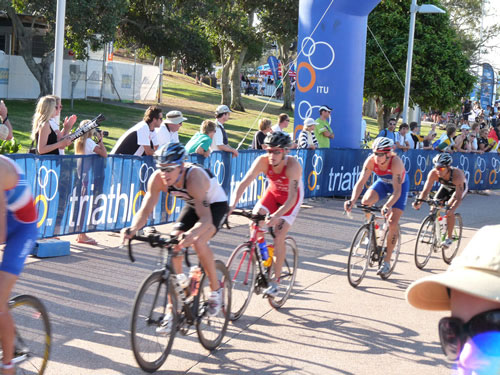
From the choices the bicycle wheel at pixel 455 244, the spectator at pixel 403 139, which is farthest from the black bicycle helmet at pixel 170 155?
the spectator at pixel 403 139

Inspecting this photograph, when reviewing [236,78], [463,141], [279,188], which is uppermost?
[236,78]

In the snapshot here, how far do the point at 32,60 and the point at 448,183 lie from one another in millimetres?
22206

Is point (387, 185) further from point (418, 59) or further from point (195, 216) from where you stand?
point (418, 59)

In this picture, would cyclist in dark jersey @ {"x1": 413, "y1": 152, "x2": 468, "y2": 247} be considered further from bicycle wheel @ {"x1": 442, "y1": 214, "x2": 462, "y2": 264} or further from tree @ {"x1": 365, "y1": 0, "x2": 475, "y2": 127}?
tree @ {"x1": 365, "y1": 0, "x2": 475, "y2": 127}

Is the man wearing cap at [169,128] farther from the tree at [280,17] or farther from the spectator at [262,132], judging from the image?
the tree at [280,17]

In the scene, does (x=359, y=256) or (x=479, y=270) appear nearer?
(x=479, y=270)

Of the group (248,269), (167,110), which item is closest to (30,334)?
(248,269)

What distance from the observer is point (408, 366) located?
21.5ft

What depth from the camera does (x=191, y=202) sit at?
6.34 meters

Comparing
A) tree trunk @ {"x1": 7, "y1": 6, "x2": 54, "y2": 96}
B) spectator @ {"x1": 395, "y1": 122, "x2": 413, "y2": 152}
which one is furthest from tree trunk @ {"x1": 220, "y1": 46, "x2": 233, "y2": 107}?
spectator @ {"x1": 395, "y1": 122, "x2": 413, "y2": 152}

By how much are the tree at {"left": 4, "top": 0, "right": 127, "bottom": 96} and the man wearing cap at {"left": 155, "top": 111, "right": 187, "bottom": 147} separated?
54.6 ft

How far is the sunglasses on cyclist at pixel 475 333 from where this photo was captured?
2344 mm

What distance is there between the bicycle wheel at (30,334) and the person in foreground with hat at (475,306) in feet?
10.4

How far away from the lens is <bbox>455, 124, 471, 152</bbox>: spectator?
2270 cm
